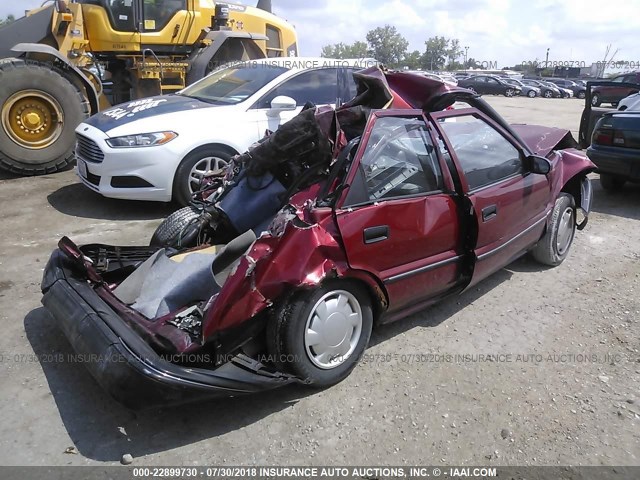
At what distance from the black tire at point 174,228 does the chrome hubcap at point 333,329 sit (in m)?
1.52

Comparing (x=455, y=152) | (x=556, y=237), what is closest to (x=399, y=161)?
(x=455, y=152)

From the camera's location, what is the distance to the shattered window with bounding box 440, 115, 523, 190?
3680 millimetres

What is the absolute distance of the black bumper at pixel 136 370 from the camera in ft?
7.84

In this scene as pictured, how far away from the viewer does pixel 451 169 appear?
11.5 ft

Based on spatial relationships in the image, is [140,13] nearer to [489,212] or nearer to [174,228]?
[174,228]

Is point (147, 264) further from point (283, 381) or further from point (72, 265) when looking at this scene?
point (283, 381)

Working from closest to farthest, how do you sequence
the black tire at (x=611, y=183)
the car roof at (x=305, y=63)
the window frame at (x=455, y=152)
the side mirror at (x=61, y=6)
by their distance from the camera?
the window frame at (x=455, y=152), the car roof at (x=305, y=63), the black tire at (x=611, y=183), the side mirror at (x=61, y=6)

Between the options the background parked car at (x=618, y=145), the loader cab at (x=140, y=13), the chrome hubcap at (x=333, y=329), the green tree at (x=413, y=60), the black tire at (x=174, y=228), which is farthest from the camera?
the green tree at (x=413, y=60)

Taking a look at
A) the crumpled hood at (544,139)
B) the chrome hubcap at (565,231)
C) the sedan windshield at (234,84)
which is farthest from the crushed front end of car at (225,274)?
the sedan windshield at (234,84)

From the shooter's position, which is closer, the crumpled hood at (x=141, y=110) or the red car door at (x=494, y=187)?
the red car door at (x=494, y=187)

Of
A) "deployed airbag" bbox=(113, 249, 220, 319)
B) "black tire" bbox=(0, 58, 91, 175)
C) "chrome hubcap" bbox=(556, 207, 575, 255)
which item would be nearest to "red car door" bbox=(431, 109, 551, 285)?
"chrome hubcap" bbox=(556, 207, 575, 255)

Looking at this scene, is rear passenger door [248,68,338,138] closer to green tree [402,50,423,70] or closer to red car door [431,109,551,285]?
red car door [431,109,551,285]

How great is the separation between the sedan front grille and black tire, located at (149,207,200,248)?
2.14 meters

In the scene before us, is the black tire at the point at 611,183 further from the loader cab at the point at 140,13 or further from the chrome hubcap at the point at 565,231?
the loader cab at the point at 140,13
